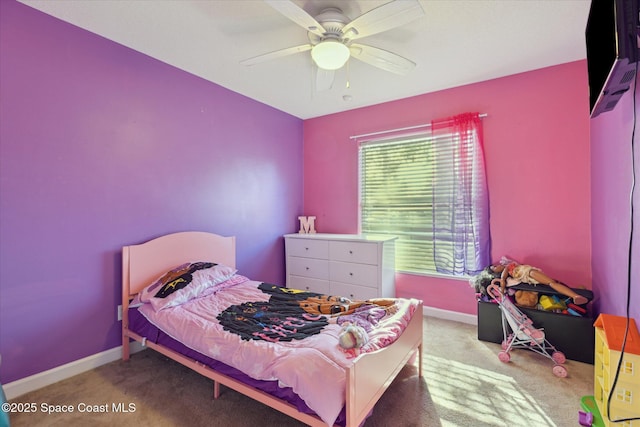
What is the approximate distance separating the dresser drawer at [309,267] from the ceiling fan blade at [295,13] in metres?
2.46

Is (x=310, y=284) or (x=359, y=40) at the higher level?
(x=359, y=40)

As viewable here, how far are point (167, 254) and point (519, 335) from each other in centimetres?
308

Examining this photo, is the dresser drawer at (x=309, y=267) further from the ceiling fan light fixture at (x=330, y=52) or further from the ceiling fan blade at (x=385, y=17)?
the ceiling fan blade at (x=385, y=17)

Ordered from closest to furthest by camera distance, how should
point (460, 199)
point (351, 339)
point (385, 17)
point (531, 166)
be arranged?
1. point (351, 339)
2. point (385, 17)
3. point (531, 166)
4. point (460, 199)

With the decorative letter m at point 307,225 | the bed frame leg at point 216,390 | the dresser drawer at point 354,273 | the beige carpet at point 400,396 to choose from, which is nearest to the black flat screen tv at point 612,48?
the beige carpet at point 400,396

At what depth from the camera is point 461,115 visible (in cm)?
308

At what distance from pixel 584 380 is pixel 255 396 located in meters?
2.30

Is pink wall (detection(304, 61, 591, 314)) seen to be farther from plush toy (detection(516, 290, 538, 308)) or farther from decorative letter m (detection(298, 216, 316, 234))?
decorative letter m (detection(298, 216, 316, 234))

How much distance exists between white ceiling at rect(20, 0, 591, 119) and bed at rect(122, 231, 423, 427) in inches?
65.4

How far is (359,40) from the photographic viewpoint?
7.64 feet

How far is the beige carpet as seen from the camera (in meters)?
1.68

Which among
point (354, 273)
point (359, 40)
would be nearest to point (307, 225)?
point (354, 273)

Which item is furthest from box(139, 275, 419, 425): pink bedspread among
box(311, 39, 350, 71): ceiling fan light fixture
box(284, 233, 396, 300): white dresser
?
box(311, 39, 350, 71): ceiling fan light fixture

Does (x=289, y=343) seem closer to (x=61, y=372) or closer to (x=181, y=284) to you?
(x=181, y=284)
